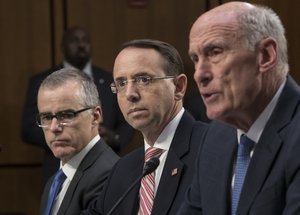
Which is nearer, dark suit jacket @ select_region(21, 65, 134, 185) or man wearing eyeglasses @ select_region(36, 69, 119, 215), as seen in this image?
man wearing eyeglasses @ select_region(36, 69, 119, 215)

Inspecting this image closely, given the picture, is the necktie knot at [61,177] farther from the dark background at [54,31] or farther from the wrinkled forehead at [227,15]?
the dark background at [54,31]

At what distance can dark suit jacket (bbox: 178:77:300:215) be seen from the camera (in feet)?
7.22

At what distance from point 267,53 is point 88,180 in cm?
146

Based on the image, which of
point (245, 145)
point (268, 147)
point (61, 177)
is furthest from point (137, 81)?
point (268, 147)

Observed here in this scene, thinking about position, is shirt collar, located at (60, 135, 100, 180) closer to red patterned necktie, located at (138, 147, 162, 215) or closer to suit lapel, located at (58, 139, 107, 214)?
suit lapel, located at (58, 139, 107, 214)

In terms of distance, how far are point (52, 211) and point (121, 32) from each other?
372 cm

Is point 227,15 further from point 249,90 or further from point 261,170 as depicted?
point 261,170

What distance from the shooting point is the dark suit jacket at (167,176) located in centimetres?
303

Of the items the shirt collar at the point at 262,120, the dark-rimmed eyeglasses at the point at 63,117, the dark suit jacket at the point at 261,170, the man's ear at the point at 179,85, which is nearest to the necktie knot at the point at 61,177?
the dark-rimmed eyeglasses at the point at 63,117

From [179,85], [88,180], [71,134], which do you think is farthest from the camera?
[71,134]

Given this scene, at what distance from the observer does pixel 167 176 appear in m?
3.08

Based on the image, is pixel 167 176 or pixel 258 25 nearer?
pixel 258 25

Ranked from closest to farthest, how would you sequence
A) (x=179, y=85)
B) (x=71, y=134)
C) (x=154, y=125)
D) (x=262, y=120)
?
(x=262, y=120) < (x=154, y=125) < (x=179, y=85) < (x=71, y=134)

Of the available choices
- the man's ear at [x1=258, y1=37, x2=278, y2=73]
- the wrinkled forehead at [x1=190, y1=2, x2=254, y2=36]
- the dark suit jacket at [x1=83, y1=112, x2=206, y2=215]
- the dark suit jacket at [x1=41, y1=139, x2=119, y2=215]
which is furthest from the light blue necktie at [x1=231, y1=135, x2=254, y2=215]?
the dark suit jacket at [x1=41, y1=139, x2=119, y2=215]
